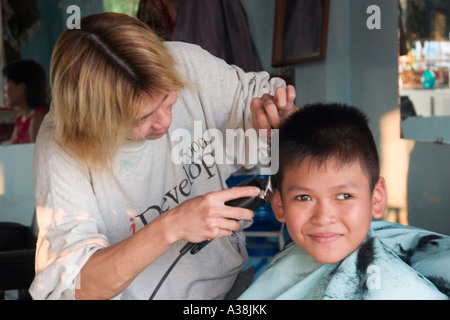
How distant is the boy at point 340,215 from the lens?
49.2 inches

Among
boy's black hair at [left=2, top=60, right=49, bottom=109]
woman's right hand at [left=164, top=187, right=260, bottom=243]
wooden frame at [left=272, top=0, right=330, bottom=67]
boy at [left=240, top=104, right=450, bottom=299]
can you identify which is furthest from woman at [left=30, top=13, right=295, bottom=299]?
boy's black hair at [left=2, top=60, right=49, bottom=109]

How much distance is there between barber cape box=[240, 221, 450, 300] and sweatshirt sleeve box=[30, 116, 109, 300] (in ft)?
1.59

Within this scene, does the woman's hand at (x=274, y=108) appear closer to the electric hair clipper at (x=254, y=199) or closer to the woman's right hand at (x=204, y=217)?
the electric hair clipper at (x=254, y=199)

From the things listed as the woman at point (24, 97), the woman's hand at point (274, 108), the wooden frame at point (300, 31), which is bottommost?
the woman's hand at point (274, 108)

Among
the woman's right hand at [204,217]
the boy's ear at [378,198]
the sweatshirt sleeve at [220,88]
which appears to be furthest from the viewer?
the sweatshirt sleeve at [220,88]

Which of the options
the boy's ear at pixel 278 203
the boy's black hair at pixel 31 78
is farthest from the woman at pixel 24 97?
the boy's ear at pixel 278 203

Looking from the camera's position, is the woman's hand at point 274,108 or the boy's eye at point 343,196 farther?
the woman's hand at point 274,108

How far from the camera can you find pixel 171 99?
4.31ft

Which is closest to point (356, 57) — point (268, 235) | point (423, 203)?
point (423, 203)

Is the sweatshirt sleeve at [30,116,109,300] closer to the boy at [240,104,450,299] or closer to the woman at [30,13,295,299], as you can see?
the woman at [30,13,295,299]

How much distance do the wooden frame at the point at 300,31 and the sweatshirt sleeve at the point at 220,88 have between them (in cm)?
124

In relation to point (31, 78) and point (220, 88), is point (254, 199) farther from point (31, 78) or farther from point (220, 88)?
point (31, 78)

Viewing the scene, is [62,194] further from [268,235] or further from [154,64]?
[268,235]

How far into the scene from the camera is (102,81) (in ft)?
4.03
